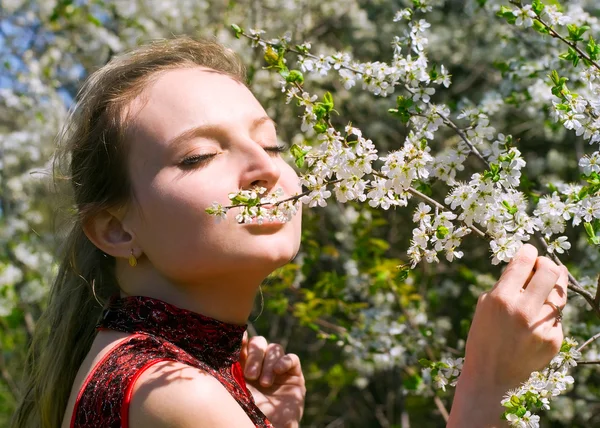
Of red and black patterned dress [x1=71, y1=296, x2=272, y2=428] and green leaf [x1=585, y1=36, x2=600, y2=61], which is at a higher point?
green leaf [x1=585, y1=36, x2=600, y2=61]

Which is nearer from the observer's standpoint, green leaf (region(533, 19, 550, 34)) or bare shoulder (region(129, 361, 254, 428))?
bare shoulder (region(129, 361, 254, 428))

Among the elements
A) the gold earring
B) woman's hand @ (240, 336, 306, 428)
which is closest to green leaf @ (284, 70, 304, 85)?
the gold earring

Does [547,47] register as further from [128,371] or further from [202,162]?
[128,371]

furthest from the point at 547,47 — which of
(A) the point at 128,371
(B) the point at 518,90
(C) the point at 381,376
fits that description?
(C) the point at 381,376

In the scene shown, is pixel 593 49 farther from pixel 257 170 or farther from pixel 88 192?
pixel 88 192

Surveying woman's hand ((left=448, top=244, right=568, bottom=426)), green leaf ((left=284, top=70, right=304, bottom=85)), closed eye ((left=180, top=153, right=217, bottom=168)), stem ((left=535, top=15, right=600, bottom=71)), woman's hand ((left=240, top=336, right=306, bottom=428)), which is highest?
stem ((left=535, top=15, right=600, bottom=71))

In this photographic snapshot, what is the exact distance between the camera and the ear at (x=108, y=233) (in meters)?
1.66

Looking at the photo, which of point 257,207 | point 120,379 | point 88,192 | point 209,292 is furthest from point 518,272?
point 88,192

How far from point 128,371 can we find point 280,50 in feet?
2.73

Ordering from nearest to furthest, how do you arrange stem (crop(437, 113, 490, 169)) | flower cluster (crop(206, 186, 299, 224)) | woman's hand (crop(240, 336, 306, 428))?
flower cluster (crop(206, 186, 299, 224)) < stem (crop(437, 113, 490, 169)) < woman's hand (crop(240, 336, 306, 428))

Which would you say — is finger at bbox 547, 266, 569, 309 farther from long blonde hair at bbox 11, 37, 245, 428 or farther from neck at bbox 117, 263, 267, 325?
long blonde hair at bbox 11, 37, 245, 428

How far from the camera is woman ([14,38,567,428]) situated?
1.36 m

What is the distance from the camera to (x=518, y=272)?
1362mm

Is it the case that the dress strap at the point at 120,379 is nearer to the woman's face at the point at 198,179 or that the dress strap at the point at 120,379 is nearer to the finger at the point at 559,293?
the woman's face at the point at 198,179
